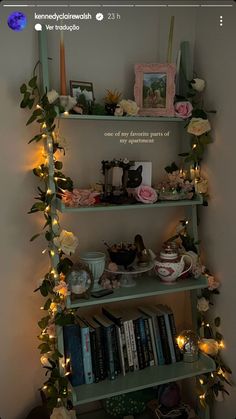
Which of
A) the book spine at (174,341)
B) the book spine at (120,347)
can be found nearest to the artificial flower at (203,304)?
the book spine at (174,341)

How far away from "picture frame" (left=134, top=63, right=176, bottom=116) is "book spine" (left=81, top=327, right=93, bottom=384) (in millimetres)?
998

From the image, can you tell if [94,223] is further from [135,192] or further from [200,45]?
[200,45]

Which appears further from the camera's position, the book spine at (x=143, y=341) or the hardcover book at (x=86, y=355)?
the book spine at (x=143, y=341)

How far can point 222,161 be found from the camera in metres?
1.69

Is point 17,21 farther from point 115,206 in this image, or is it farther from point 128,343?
point 128,343

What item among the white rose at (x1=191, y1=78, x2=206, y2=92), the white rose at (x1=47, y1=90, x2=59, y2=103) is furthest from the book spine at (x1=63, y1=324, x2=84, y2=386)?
the white rose at (x1=191, y1=78, x2=206, y2=92)

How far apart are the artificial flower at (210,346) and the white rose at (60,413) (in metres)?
0.68

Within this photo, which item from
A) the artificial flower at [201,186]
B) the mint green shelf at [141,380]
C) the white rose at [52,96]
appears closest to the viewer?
the white rose at [52,96]

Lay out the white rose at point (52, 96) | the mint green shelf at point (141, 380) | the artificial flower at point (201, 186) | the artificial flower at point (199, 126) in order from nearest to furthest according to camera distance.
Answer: the white rose at point (52, 96)
the mint green shelf at point (141, 380)
the artificial flower at point (199, 126)
the artificial flower at point (201, 186)

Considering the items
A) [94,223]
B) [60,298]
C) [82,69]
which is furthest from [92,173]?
[60,298]

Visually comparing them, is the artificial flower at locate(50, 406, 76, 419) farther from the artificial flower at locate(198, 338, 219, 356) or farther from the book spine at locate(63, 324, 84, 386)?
the artificial flower at locate(198, 338, 219, 356)

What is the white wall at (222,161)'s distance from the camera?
1.62 meters

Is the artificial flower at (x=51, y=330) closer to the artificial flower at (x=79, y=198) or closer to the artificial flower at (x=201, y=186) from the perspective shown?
the artificial flower at (x=79, y=198)

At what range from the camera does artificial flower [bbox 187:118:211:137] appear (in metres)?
1.66
